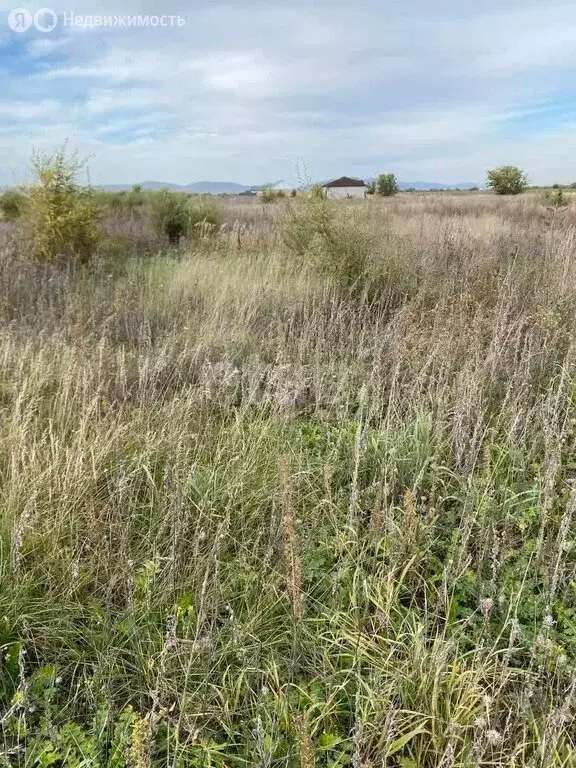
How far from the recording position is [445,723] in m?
1.52

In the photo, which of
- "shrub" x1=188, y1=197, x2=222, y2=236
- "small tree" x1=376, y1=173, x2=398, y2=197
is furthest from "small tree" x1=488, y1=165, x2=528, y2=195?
"shrub" x1=188, y1=197, x2=222, y2=236

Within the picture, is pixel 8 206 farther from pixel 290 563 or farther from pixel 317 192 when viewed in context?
pixel 290 563

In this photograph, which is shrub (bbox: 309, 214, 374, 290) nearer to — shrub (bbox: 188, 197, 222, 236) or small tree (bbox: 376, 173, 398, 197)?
shrub (bbox: 188, 197, 222, 236)

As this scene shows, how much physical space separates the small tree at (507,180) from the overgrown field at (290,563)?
Result: 26.1 metres

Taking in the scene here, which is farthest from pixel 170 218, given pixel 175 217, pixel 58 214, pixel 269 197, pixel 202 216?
pixel 269 197

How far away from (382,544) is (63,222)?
727 cm

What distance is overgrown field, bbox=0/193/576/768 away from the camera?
1.54 m

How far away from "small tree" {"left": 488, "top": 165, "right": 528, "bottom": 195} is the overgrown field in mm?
26135

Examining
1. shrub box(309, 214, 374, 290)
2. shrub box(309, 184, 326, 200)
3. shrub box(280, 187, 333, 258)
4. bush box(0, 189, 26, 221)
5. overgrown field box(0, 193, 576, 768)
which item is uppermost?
bush box(0, 189, 26, 221)

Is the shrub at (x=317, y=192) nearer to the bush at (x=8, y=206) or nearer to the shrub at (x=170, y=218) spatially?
the shrub at (x=170, y=218)

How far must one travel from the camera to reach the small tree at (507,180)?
1057 inches

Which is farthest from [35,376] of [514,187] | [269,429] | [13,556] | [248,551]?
[514,187]

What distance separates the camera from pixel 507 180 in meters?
26.9

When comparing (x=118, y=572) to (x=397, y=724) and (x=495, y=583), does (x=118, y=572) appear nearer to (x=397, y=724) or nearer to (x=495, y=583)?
(x=397, y=724)
